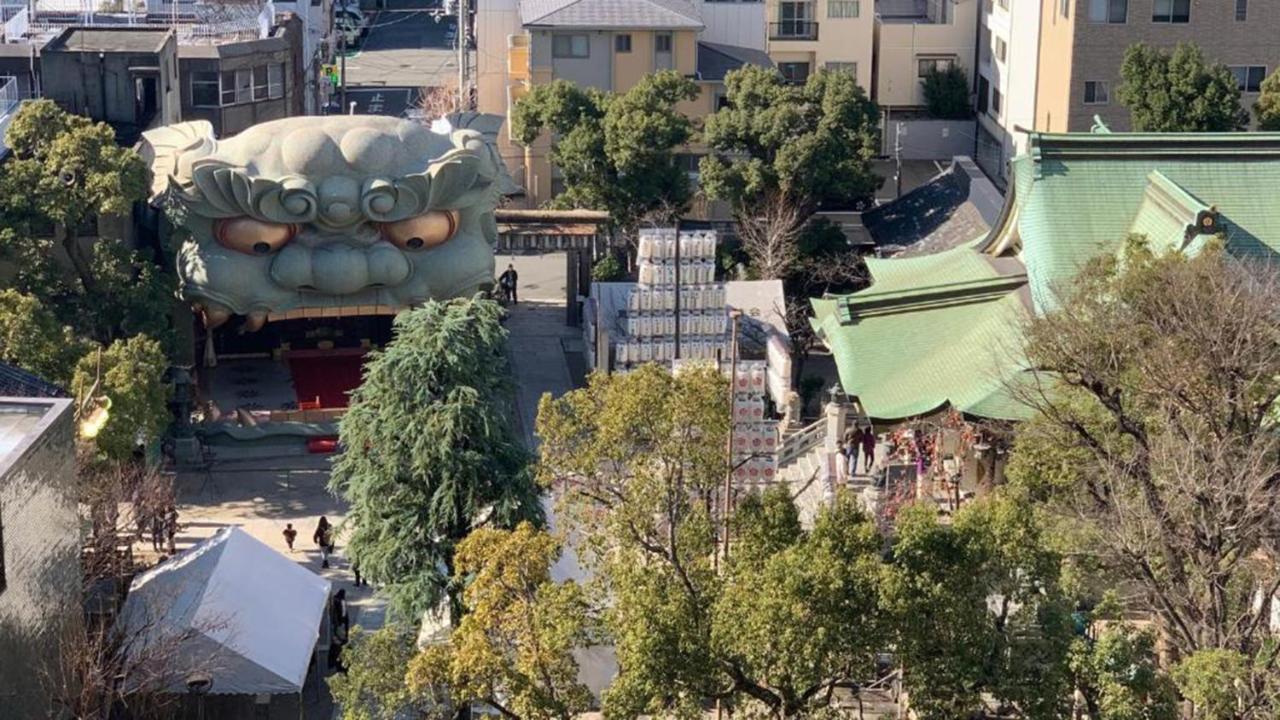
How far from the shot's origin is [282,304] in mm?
55500

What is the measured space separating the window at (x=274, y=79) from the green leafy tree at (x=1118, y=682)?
43.4m

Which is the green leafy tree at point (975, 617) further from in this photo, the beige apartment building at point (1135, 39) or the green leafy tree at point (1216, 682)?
the beige apartment building at point (1135, 39)

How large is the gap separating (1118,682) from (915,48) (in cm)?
5392

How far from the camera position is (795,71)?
80188mm

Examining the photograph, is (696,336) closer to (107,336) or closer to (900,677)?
(107,336)

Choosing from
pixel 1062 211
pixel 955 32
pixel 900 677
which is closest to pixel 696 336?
pixel 1062 211

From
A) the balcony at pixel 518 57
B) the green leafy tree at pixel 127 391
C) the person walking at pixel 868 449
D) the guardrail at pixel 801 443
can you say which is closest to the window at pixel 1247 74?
the balcony at pixel 518 57

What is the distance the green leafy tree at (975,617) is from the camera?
99.3 feet

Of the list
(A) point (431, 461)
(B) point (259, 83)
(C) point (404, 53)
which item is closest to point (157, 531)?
(A) point (431, 461)

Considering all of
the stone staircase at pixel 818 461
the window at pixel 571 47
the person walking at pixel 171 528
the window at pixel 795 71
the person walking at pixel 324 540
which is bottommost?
the person walking at pixel 324 540

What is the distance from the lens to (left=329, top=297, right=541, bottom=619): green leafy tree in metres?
39.5

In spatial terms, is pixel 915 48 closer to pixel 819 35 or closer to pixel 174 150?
pixel 819 35

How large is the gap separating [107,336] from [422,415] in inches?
653

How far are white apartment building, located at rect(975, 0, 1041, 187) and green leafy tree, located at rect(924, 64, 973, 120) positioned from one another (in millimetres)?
547
